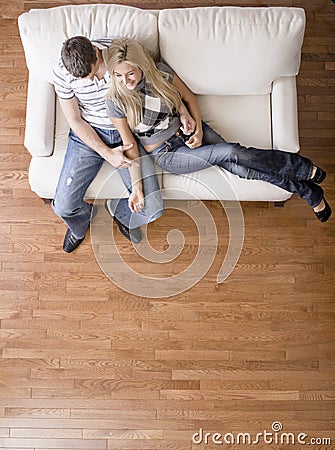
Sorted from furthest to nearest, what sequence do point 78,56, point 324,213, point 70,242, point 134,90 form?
1. point 70,242
2. point 324,213
3. point 134,90
4. point 78,56

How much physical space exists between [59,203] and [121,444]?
3.00 feet

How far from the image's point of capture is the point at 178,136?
6.82 feet

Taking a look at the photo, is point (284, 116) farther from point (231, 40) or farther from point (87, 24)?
point (87, 24)

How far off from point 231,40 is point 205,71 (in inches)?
5.3

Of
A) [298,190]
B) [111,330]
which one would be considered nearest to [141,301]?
[111,330]

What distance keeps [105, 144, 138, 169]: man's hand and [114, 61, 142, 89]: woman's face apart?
0.22 meters

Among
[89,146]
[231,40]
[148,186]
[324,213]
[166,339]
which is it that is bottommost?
[166,339]

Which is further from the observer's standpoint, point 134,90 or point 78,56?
point 134,90

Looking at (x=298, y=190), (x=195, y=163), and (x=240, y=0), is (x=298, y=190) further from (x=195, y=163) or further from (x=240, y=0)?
(x=240, y=0)

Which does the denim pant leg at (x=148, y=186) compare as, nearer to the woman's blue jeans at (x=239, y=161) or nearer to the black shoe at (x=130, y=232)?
the woman's blue jeans at (x=239, y=161)

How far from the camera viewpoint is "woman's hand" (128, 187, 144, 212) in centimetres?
205

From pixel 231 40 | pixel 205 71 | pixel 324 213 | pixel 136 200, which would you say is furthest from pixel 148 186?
pixel 324 213

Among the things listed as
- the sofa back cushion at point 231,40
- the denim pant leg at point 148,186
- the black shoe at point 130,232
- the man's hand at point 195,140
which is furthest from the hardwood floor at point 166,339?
the sofa back cushion at point 231,40

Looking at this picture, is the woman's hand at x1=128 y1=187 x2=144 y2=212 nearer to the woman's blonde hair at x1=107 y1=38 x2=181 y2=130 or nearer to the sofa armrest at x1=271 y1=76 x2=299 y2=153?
the woman's blonde hair at x1=107 y1=38 x2=181 y2=130
